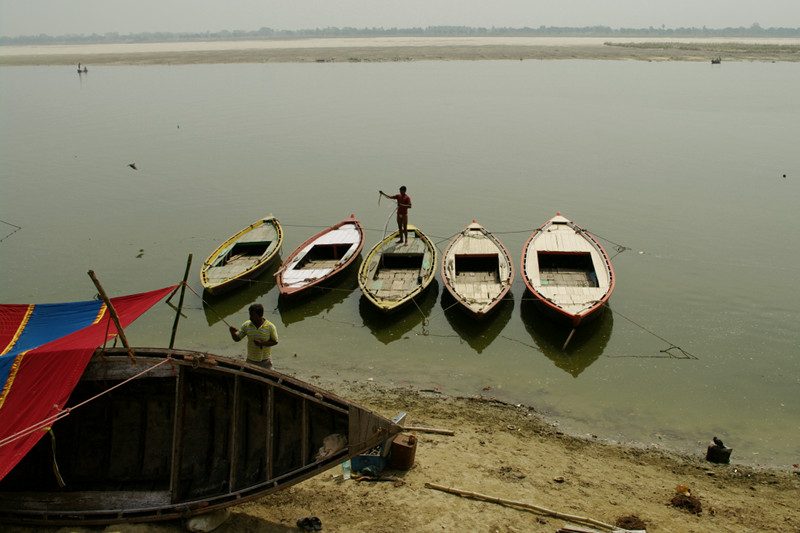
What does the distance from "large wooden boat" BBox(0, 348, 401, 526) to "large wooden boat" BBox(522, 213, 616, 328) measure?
24.6 ft

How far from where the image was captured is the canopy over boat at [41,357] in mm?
6859

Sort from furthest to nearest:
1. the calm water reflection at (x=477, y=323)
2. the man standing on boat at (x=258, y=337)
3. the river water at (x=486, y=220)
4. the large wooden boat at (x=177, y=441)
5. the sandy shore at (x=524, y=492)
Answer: the calm water reflection at (x=477, y=323) < the river water at (x=486, y=220) < the man standing on boat at (x=258, y=337) < the sandy shore at (x=524, y=492) < the large wooden boat at (x=177, y=441)

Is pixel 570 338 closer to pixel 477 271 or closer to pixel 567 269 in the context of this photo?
pixel 567 269

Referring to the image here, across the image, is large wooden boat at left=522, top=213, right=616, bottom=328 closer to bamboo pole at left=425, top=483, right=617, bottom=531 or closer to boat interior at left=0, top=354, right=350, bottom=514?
bamboo pole at left=425, top=483, right=617, bottom=531

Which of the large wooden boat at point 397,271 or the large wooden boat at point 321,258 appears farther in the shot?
the large wooden boat at point 321,258

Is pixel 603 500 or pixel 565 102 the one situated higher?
pixel 565 102

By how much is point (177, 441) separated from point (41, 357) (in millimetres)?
2015

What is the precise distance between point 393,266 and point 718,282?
9267 mm

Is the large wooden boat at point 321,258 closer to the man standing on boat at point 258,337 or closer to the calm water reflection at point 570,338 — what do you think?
the calm water reflection at point 570,338

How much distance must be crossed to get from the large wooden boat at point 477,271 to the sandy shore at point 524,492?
13.4ft

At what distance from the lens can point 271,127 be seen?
39.6m

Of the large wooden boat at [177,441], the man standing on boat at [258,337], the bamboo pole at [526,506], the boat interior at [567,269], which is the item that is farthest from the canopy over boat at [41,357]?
the boat interior at [567,269]

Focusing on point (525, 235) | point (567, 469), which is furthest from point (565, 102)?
point (567, 469)

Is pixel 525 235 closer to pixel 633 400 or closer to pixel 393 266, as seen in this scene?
pixel 393 266
